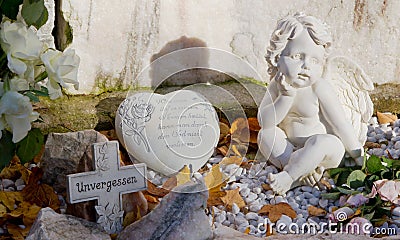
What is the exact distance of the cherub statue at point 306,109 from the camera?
2410mm

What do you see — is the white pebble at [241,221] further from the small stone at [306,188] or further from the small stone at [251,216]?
the small stone at [306,188]

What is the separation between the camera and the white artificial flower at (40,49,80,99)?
4.94 feet

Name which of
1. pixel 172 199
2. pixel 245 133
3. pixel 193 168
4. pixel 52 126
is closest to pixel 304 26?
pixel 245 133

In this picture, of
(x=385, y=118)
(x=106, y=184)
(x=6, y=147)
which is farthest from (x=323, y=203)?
(x=6, y=147)

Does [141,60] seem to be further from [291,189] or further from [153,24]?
[291,189]

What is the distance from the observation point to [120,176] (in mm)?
2094

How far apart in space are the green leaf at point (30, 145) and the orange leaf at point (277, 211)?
844 millimetres

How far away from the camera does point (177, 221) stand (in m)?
1.93

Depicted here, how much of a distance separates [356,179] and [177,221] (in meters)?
0.76

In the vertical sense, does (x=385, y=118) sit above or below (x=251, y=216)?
above

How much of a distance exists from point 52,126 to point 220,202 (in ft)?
2.50

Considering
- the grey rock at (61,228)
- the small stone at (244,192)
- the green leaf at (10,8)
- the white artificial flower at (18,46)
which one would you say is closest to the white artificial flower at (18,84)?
the white artificial flower at (18,46)

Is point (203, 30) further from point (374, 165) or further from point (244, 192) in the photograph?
point (374, 165)

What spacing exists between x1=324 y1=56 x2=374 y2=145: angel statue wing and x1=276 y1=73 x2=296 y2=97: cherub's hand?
9.1 inches
